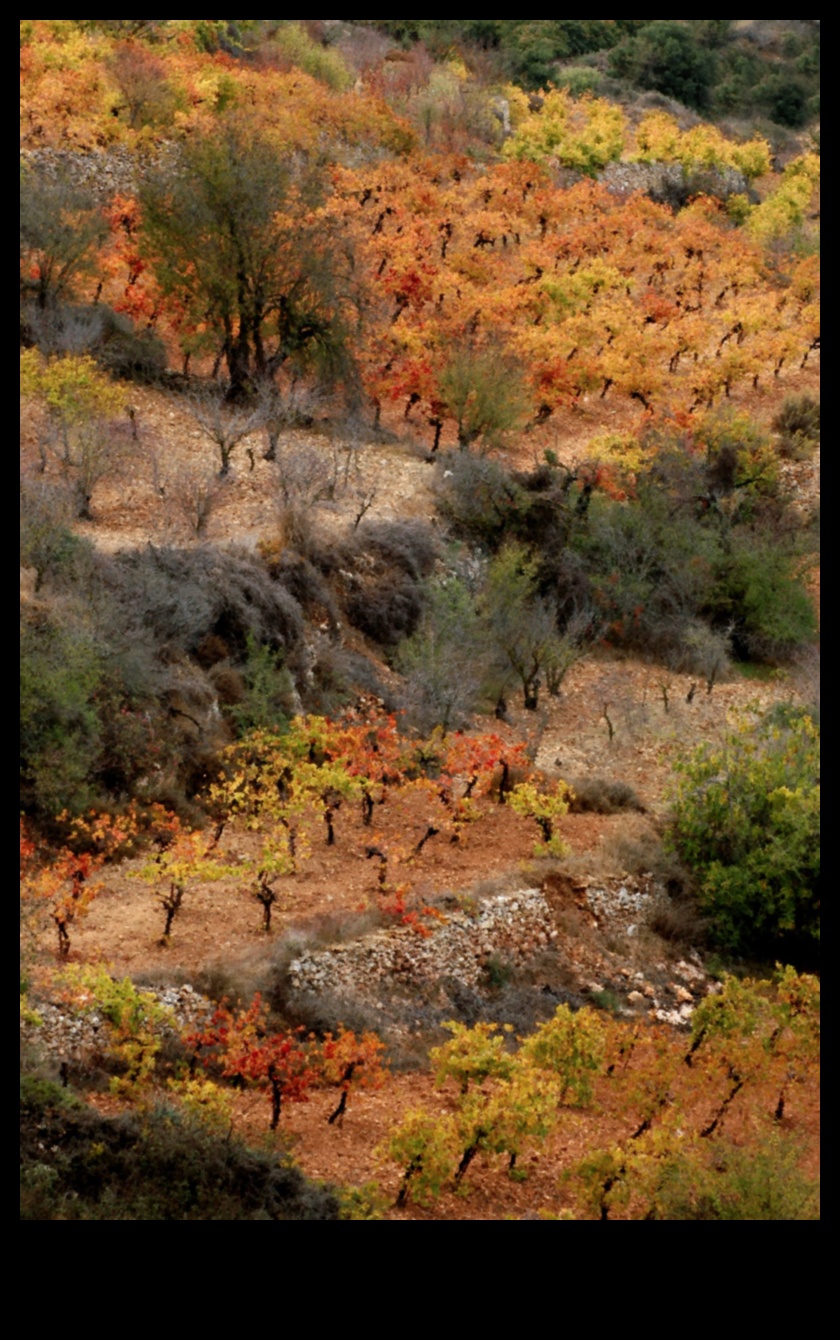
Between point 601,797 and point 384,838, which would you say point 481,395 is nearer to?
point 601,797

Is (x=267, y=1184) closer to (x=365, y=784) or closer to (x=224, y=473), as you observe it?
(x=365, y=784)

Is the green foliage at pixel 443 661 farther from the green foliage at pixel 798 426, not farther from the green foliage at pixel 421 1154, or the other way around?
the green foliage at pixel 798 426

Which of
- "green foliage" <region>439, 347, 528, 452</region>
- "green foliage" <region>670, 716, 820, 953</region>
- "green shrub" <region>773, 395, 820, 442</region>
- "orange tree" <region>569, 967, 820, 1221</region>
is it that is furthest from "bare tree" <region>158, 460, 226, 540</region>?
"green shrub" <region>773, 395, 820, 442</region>

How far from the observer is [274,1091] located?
12133mm

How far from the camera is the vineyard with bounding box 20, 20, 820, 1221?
1240cm

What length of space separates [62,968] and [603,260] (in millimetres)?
31107

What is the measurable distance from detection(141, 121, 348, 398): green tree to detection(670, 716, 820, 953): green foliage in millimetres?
15037

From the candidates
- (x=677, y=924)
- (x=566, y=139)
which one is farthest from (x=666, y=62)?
(x=677, y=924)

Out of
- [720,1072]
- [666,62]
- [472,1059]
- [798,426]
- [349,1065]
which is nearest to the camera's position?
[472,1059]

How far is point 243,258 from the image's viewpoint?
27625mm

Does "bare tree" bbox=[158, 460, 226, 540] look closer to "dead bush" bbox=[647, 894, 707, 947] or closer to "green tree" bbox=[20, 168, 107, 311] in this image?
"green tree" bbox=[20, 168, 107, 311]

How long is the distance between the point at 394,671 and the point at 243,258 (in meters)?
10.7
